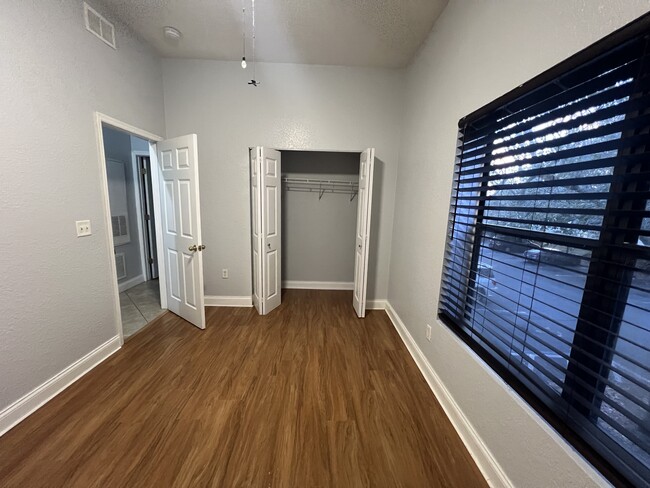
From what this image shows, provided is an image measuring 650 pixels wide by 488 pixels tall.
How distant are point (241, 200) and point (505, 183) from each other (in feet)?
8.68

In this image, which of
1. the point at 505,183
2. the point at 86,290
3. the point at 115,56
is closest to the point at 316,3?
the point at 115,56

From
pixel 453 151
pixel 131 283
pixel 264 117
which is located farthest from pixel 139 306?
pixel 453 151

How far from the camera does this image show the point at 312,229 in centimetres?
390

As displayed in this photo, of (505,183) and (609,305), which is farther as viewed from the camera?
(505,183)

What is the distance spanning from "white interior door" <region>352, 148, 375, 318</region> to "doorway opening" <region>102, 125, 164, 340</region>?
247 cm

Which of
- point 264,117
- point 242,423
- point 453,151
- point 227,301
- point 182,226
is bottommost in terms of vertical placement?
point 242,423

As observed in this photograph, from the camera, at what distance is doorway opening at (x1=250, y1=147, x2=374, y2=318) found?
302 cm

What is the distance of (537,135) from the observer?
3.67 feet

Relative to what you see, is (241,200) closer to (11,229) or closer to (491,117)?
(11,229)

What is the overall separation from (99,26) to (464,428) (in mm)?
3962

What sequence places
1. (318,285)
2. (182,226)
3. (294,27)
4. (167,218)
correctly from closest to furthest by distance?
(294,27) → (182,226) → (167,218) → (318,285)

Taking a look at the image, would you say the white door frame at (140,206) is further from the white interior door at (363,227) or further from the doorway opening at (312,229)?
the white interior door at (363,227)

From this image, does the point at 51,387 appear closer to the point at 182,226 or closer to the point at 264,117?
the point at 182,226

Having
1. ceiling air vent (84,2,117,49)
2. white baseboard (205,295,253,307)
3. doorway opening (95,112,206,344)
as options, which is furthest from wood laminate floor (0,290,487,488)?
ceiling air vent (84,2,117,49)
